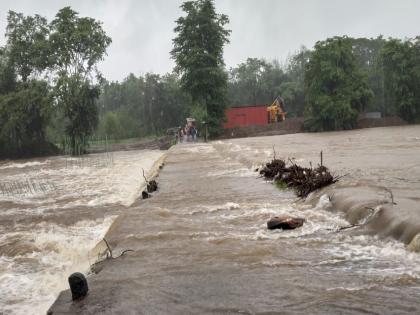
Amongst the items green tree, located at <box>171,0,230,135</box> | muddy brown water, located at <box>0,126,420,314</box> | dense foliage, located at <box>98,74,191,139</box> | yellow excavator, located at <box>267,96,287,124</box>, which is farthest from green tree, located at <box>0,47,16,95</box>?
muddy brown water, located at <box>0,126,420,314</box>

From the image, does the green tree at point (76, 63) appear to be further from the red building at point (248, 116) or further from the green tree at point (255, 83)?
the green tree at point (255, 83)

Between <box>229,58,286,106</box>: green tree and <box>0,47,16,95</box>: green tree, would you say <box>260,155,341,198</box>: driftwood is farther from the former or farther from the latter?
<box>229,58,286,106</box>: green tree

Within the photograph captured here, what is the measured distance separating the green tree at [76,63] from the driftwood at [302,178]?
1433 inches

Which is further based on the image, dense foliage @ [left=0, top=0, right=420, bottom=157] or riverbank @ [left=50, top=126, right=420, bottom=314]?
dense foliage @ [left=0, top=0, right=420, bottom=157]

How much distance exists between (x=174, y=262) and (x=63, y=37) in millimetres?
45255

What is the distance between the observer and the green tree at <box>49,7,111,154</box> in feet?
155

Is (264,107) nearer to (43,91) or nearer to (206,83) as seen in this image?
(206,83)

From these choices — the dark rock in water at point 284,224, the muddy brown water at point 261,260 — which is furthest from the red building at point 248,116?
the dark rock in water at point 284,224

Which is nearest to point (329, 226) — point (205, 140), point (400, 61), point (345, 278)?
point (345, 278)

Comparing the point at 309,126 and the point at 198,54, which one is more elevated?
the point at 198,54

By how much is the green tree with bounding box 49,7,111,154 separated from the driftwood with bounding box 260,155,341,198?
36394mm

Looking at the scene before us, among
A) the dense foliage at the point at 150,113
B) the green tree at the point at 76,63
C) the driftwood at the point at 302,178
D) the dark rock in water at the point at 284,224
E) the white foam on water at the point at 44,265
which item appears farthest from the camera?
the dense foliage at the point at 150,113

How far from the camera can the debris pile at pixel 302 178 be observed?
10523 millimetres

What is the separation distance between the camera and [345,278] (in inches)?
200
